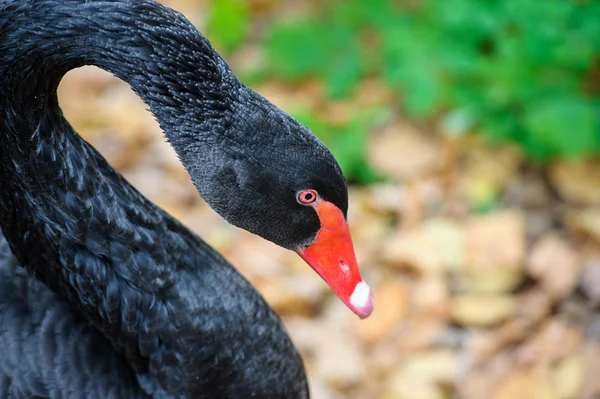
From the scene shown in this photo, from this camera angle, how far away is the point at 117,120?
9.83 feet

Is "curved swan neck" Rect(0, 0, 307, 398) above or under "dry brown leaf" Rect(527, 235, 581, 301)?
under

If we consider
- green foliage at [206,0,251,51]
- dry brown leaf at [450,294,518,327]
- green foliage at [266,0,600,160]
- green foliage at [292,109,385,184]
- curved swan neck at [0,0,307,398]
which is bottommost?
curved swan neck at [0,0,307,398]

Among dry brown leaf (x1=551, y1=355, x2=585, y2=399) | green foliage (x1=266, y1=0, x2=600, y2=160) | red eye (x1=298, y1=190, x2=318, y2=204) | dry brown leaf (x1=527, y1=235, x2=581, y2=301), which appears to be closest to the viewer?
red eye (x1=298, y1=190, x2=318, y2=204)

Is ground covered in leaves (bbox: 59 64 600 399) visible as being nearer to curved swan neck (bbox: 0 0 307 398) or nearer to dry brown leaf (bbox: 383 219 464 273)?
dry brown leaf (bbox: 383 219 464 273)

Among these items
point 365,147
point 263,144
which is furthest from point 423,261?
point 263,144

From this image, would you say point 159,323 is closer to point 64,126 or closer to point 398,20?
point 64,126

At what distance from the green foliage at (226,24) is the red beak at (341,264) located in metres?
1.90

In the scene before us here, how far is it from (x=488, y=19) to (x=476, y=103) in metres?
0.27

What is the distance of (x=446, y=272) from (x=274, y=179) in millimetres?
1243

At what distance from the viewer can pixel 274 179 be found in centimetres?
130

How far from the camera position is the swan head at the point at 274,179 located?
126cm

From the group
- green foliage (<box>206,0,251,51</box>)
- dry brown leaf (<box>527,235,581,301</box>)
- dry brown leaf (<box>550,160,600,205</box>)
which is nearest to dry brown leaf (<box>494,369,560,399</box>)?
dry brown leaf (<box>527,235,581,301</box>)

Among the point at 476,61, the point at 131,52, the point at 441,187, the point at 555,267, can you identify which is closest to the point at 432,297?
the point at 555,267

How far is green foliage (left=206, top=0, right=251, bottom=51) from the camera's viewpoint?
10.4ft
